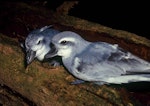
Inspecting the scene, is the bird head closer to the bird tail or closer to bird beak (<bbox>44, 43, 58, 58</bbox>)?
bird beak (<bbox>44, 43, 58, 58</bbox>)

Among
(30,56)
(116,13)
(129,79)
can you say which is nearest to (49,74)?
(30,56)

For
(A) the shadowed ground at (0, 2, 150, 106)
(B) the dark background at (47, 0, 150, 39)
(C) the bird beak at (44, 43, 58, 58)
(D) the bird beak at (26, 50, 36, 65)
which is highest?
(C) the bird beak at (44, 43, 58, 58)

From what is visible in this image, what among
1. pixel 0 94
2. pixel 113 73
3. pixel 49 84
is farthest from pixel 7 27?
pixel 113 73

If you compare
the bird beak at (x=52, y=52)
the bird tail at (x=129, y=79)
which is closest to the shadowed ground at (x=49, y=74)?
the bird tail at (x=129, y=79)

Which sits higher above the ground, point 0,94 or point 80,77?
point 80,77

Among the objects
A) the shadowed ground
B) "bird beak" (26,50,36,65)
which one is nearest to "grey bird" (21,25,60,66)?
"bird beak" (26,50,36,65)

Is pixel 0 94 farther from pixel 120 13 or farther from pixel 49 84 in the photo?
pixel 120 13

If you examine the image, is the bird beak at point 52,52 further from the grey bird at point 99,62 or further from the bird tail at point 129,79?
the bird tail at point 129,79

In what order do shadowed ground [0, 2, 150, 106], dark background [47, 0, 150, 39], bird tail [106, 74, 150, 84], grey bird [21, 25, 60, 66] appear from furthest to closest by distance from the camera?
dark background [47, 0, 150, 39] < grey bird [21, 25, 60, 66] < shadowed ground [0, 2, 150, 106] < bird tail [106, 74, 150, 84]
